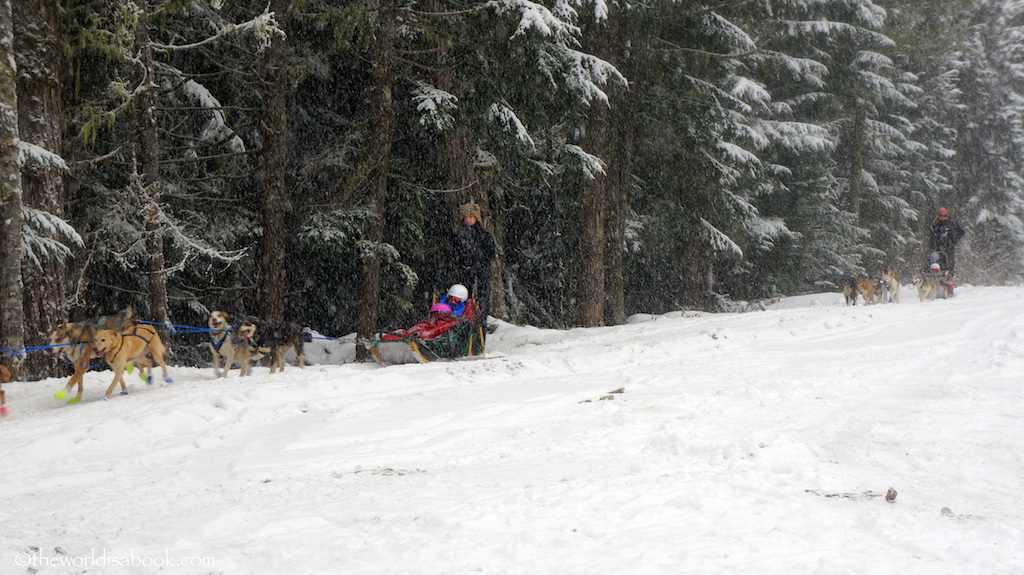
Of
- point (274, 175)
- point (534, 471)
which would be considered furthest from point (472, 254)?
point (534, 471)

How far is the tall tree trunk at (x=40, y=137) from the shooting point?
9648mm

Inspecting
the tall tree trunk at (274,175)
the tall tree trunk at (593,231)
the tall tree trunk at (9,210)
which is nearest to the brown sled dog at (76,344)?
the tall tree trunk at (9,210)

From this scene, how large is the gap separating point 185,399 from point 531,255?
45.1 feet

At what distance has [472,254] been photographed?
11.8m

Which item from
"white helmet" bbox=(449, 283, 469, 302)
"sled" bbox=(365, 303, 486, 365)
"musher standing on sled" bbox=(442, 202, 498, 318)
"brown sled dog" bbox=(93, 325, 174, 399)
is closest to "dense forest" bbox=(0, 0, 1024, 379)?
"musher standing on sled" bbox=(442, 202, 498, 318)

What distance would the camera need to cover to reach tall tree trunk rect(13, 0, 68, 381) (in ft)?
31.7

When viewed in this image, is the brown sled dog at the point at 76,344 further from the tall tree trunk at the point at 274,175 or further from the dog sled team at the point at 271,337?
the tall tree trunk at the point at 274,175

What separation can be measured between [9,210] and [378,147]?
5.67 m

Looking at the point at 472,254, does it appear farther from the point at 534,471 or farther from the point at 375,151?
the point at 534,471

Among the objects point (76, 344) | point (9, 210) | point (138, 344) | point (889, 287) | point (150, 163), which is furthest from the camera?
point (889, 287)

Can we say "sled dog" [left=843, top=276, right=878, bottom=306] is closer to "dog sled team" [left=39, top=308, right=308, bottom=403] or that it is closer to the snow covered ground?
the snow covered ground

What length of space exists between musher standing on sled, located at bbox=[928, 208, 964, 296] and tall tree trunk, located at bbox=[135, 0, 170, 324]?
60.0 feet

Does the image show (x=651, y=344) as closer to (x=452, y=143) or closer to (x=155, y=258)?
(x=452, y=143)

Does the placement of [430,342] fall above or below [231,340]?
below
